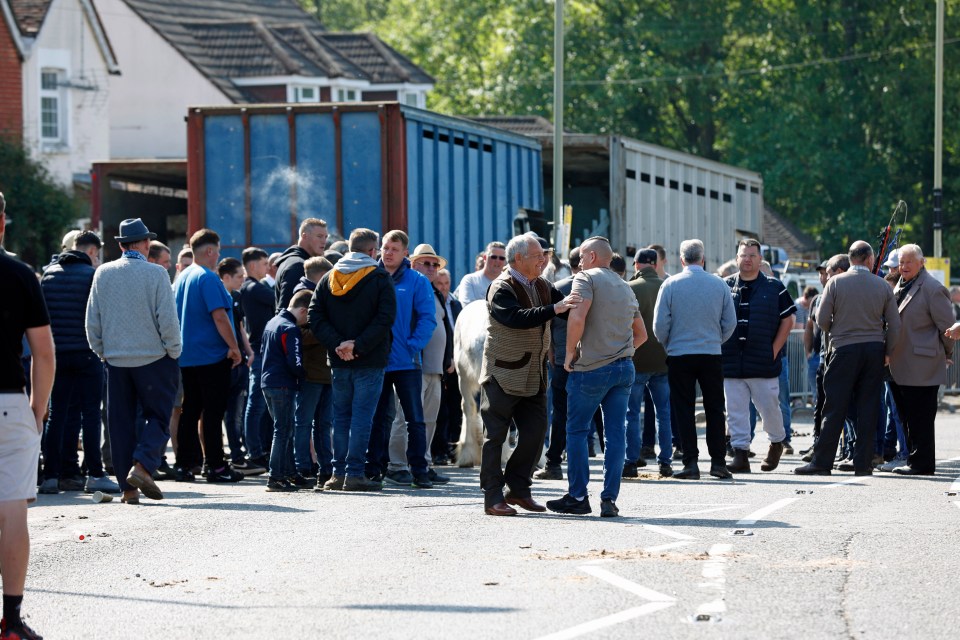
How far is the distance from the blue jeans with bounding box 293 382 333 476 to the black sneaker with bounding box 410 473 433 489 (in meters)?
0.66

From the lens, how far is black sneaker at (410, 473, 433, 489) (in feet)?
43.8

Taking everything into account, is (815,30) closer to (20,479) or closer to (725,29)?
(725,29)

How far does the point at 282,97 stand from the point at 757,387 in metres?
37.1

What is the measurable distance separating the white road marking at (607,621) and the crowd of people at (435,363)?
346cm

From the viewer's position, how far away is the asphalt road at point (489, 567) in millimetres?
7500

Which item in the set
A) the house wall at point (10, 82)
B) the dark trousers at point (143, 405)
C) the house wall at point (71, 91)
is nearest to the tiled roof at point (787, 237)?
the house wall at point (71, 91)

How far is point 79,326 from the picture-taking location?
41.8ft

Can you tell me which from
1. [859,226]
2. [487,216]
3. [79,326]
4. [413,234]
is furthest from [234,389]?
[859,226]

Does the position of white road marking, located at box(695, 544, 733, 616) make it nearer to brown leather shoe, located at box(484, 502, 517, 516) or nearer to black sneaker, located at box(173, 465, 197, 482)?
brown leather shoe, located at box(484, 502, 517, 516)

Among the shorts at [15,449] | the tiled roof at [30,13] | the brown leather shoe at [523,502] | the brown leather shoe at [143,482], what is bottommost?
the brown leather shoe at [523,502]

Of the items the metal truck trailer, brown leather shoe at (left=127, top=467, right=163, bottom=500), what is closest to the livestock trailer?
the metal truck trailer

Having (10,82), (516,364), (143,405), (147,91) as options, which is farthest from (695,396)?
(147,91)

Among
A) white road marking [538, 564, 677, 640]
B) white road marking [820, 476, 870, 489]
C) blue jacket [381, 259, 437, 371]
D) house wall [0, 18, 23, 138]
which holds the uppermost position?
house wall [0, 18, 23, 138]

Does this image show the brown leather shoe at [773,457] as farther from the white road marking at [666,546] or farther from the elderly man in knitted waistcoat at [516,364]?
the white road marking at [666,546]
